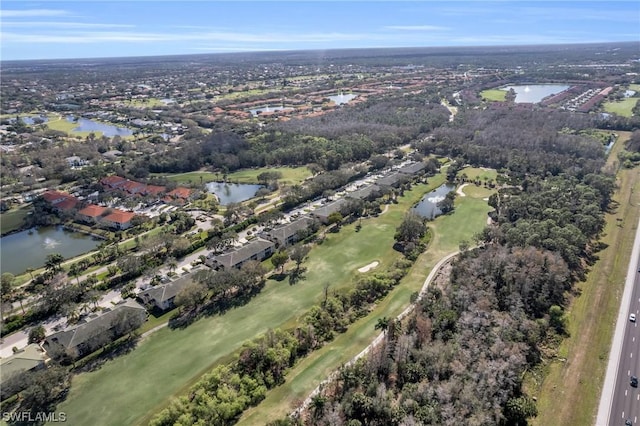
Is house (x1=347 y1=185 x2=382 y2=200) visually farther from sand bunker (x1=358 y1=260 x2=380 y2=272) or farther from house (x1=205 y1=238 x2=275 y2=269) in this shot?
house (x1=205 y1=238 x2=275 y2=269)

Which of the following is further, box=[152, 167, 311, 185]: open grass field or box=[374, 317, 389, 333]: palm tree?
box=[152, 167, 311, 185]: open grass field

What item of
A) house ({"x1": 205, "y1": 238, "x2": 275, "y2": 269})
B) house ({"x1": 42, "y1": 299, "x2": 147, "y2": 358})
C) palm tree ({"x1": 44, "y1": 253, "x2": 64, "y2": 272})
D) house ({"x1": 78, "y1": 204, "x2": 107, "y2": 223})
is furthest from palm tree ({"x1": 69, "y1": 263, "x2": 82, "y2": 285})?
house ({"x1": 205, "y1": 238, "x2": 275, "y2": 269})

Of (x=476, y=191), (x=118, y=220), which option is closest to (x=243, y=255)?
(x=118, y=220)

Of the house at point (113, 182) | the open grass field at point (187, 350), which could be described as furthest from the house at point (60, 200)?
the open grass field at point (187, 350)

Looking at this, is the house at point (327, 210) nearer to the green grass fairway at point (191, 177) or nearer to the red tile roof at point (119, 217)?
the red tile roof at point (119, 217)

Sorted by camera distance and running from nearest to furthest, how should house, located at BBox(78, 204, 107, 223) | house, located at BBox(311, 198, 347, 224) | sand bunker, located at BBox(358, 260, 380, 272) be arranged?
sand bunker, located at BBox(358, 260, 380, 272)
house, located at BBox(311, 198, 347, 224)
house, located at BBox(78, 204, 107, 223)

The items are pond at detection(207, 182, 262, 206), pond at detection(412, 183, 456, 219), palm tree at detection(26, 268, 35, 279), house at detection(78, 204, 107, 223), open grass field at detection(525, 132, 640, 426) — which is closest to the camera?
open grass field at detection(525, 132, 640, 426)
